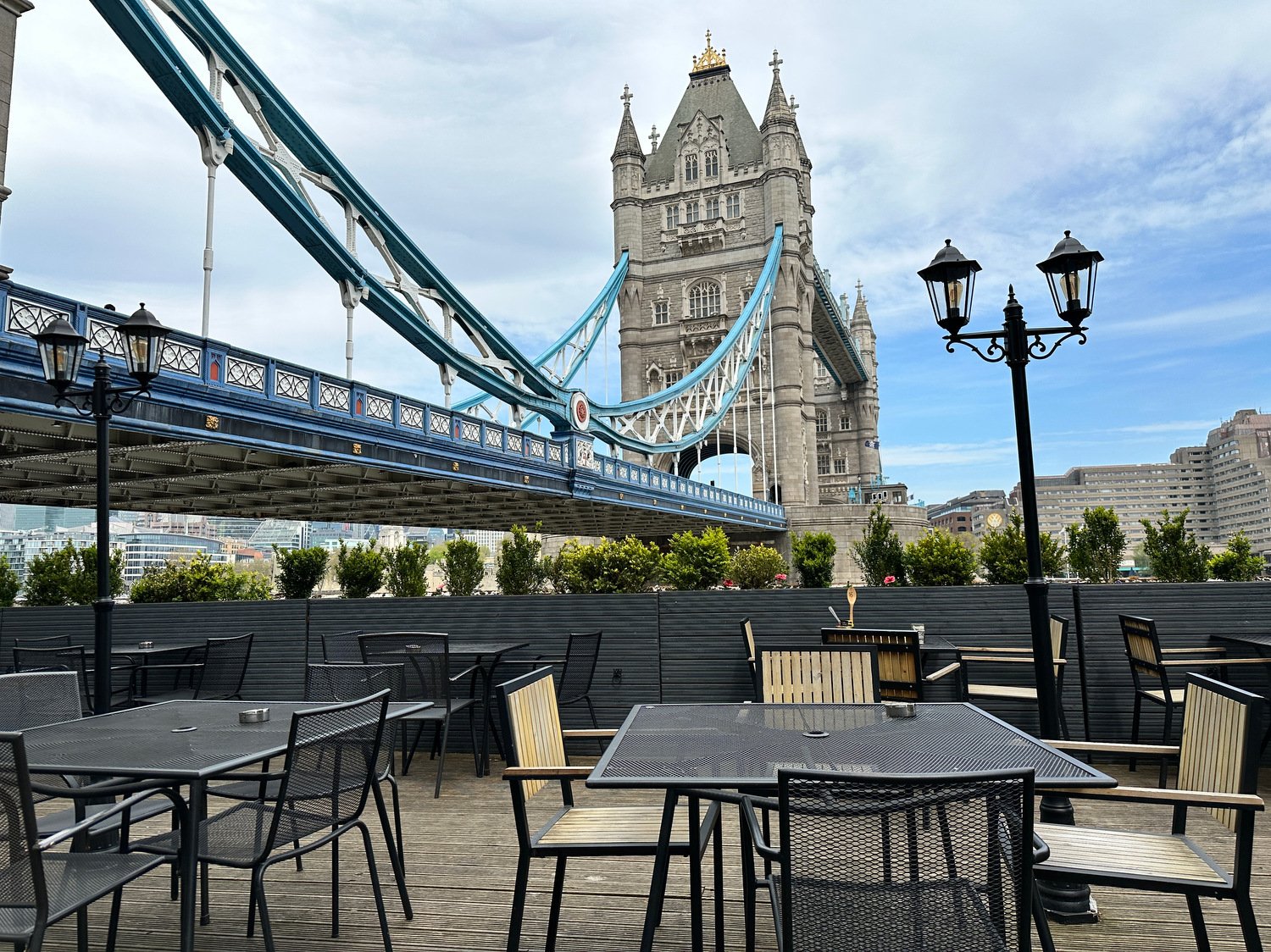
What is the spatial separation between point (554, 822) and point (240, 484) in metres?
14.3

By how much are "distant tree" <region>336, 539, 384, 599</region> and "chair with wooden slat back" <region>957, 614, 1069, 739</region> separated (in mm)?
5572

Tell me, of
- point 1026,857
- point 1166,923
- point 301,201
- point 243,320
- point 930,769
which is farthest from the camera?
point 243,320

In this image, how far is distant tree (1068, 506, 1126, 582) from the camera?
778 centimetres

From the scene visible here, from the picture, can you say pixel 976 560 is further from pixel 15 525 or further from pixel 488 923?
pixel 15 525

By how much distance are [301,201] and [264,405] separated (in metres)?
5.10

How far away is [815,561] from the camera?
9.11 metres

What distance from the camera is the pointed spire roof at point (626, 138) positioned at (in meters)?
49.0

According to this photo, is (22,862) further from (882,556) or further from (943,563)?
(882,556)

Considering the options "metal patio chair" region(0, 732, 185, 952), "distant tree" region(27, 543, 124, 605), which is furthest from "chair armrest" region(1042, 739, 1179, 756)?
"distant tree" region(27, 543, 124, 605)

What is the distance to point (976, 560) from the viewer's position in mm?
7504

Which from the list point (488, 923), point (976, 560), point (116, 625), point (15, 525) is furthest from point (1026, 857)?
point (15, 525)

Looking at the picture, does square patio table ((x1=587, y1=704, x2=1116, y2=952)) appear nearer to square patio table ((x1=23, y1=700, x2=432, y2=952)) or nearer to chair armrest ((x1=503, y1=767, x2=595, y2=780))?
chair armrest ((x1=503, y1=767, x2=595, y2=780))

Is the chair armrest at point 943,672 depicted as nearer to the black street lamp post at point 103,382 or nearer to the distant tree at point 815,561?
the distant tree at point 815,561

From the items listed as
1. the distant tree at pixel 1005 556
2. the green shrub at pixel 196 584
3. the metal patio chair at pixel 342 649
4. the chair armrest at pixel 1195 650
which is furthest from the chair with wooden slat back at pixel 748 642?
the green shrub at pixel 196 584
